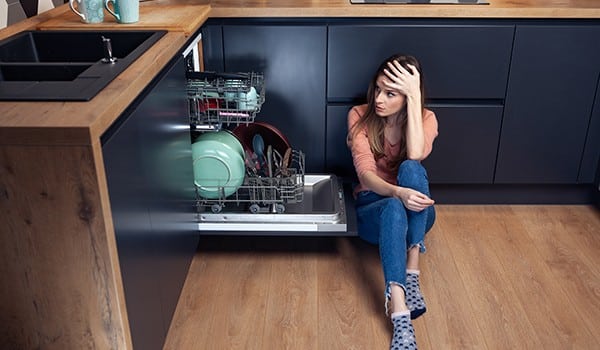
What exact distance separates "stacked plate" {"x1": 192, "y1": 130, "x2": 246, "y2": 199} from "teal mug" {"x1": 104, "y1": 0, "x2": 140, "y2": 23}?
1.50ft

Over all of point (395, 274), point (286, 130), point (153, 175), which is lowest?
point (395, 274)

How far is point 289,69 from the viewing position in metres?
2.39

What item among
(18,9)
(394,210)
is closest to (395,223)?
(394,210)

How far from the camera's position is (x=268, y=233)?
2.20m

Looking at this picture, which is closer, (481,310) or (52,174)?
(52,174)

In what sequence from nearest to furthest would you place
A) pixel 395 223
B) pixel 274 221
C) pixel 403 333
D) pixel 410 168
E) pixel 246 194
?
pixel 403 333, pixel 395 223, pixel 410 168, pixel 274 221, pixel 246 194

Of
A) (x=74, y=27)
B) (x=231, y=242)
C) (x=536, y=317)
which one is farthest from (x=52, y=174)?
(x=536, y=317)

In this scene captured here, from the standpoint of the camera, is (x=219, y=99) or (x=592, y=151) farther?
(x=592, y=151)

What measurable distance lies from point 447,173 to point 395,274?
2.62 ft

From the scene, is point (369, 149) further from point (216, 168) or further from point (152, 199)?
point (152, 199)

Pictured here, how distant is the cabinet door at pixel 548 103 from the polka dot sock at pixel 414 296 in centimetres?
77

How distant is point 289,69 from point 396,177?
60 cm

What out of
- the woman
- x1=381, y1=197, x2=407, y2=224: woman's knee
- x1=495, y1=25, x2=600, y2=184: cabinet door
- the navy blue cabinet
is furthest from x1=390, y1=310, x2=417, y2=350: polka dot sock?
x1=495, y1=25, x2=600, y2=184: cabinet door

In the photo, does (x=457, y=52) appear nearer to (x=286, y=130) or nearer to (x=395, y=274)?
(x=286, y=130)
